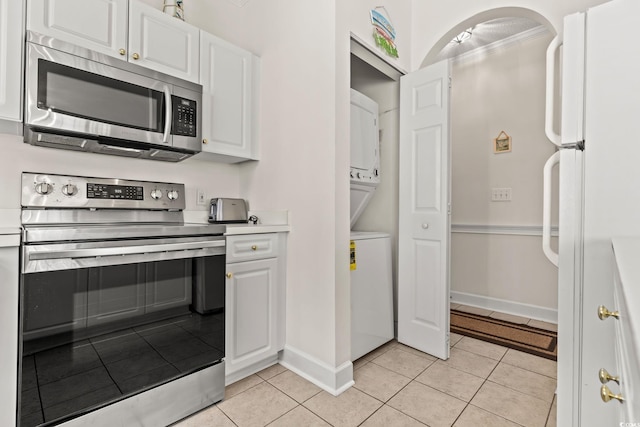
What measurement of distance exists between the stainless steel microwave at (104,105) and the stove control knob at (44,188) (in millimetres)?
219

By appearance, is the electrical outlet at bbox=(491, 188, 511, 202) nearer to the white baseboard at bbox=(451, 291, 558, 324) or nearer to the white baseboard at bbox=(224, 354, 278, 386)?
the white baseboard at bbox=(451, 291, 558, 324)

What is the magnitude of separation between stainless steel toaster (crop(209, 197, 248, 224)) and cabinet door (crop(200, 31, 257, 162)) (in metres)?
0.33

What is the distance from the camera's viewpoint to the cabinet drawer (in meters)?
1.71

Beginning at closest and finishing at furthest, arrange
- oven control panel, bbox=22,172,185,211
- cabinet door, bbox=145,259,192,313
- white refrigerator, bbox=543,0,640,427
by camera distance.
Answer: white refrigerator, bbox=543,0,640,427 < cabinet door, bbox=145,259,192,313 < oven control panel, bbox=22,172,185,211

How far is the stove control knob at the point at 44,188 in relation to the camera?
1584 millimetres

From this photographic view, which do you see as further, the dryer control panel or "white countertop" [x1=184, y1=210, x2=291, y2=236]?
the dryer control panel

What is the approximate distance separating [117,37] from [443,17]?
6.81 ft

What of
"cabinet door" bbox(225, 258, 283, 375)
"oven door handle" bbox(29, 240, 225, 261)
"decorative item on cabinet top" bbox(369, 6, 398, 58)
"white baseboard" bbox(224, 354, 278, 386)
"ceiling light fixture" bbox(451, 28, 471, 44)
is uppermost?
"ceiling light fixture" bbox(451, 28, 471, 44)

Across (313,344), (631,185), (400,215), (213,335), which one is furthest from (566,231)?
(213,335)

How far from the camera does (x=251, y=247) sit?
5.90 feet

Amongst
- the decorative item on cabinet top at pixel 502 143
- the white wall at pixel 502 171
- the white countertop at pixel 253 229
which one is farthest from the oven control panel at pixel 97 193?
the decorative item on cabinet top at pixel 502 143

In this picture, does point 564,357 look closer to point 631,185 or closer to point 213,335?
point 631,185

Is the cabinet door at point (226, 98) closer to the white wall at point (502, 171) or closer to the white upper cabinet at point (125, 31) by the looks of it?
the white upper cabinet at point (125, 31)

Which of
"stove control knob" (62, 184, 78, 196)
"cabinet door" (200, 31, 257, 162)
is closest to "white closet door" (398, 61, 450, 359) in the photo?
"cabinet door" (200, 31, 257, 162)
